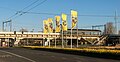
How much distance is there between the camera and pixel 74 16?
2287 inches

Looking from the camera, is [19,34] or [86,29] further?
[86,29]

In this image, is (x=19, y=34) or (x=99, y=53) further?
(x=19, y=34)

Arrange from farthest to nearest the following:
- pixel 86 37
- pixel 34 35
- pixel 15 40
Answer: pixel 86 37, pixel 34 35, pixel 15 40

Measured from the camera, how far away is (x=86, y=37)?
546ft

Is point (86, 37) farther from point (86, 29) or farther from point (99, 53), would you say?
point (99, 53)

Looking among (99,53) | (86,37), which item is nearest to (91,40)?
(86,37)

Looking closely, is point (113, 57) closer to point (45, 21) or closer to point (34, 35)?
point (45, 21)

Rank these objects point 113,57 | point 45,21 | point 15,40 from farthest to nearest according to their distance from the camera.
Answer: point 15,40 → point 45,21 → point 113,57

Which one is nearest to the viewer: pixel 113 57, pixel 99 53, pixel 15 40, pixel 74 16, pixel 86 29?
pixel 113 57

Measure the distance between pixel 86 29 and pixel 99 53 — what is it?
15984 centimetres

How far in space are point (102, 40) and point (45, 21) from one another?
258 feet

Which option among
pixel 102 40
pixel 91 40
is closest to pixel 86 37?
pixel 91 40

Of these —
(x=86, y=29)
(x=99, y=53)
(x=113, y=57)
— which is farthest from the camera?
(x=86, y=29)

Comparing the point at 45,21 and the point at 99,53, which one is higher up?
the point at 45,21
